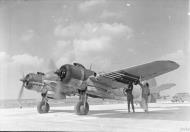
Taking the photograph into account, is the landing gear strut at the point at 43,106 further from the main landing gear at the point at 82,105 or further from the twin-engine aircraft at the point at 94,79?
the main landing gear at the point at 82,105

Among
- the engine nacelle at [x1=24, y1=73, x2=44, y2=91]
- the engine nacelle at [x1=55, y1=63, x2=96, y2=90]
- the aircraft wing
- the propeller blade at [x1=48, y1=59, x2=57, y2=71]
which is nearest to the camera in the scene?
the aircraft wing

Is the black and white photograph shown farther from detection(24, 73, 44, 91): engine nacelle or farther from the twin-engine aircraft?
detection(24, 73, 44, 91): engine nacelle

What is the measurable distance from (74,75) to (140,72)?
3.07 meters

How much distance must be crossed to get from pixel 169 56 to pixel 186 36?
1978mm

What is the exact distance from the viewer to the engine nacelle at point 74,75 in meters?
11.0

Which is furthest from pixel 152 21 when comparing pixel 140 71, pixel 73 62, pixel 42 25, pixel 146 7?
pixel 42 25

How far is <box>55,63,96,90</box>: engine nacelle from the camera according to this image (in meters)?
11.0

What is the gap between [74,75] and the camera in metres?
11.1

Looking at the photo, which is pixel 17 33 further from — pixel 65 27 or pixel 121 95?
pixel 121 95

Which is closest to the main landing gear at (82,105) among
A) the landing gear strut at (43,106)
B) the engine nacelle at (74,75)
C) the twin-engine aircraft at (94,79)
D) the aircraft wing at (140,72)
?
the twin-engine aircraft at (94,79)

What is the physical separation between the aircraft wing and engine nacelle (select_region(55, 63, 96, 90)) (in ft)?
2.70

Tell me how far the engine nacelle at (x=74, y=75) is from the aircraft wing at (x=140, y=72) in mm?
823

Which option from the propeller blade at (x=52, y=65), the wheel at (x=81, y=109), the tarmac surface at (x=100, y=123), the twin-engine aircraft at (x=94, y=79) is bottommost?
the tarmac surface at (x=100, y=123)

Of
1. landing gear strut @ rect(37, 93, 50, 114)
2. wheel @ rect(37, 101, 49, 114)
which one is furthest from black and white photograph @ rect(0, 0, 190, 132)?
wheel @ rect(37, 101, 49, 114)
